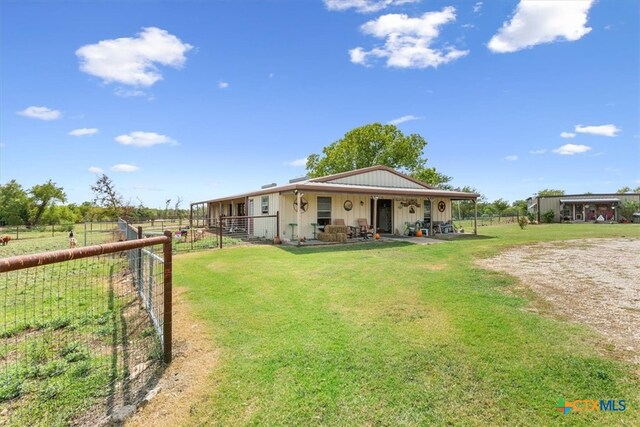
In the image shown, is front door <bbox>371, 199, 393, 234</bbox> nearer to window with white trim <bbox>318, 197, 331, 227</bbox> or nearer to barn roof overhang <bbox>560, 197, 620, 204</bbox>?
window with white trim <bbox>318, 197, 331, 227</bbox>

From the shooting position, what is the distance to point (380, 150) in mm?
32531

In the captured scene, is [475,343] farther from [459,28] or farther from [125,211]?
[125,211]

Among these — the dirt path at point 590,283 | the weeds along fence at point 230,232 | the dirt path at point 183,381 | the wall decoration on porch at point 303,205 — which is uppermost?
the wall decoration on porch at point 303,205

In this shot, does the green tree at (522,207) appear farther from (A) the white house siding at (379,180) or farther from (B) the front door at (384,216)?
(B) the front door at (384,216)

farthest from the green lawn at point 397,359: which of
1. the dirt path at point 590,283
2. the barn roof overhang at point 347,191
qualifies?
the barn roof overhang at point 347,191

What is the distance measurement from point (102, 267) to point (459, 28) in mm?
16335

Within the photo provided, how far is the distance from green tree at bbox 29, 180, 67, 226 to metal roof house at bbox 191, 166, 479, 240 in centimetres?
3276

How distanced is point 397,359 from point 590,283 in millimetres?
5376

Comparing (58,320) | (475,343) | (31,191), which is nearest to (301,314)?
(475,343)

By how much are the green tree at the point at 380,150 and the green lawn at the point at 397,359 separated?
27662mm

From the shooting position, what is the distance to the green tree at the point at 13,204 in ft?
112

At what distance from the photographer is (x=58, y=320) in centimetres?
452

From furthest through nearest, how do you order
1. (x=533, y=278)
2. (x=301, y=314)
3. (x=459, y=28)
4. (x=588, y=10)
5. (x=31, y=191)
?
(x=31, y=191), (x=459, y=28), (x=588, y=10), (x=533, y=278), (x=301, y=314)

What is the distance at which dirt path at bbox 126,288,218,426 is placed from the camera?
2324 mm
